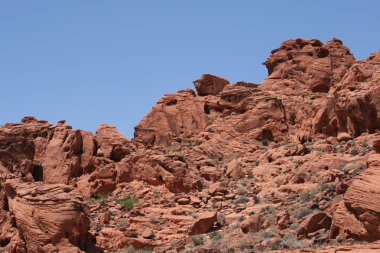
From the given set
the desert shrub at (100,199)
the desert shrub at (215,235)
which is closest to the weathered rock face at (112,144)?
the desert shrub at (100,199)

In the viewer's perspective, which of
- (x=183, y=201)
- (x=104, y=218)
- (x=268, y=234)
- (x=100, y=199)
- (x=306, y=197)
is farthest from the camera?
(x=100, y=199)

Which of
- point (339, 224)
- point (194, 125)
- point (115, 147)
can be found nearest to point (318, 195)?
point (339, 224)

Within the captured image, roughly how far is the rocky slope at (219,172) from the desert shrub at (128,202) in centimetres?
8

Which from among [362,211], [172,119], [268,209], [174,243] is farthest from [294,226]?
[172,119]

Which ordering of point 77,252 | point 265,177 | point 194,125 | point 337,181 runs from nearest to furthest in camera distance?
point 77,252
point 337,181
point 265,177
point 194,125

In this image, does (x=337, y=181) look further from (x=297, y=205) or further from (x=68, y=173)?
(x=68, y=173)

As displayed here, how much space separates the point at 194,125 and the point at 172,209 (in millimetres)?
15096

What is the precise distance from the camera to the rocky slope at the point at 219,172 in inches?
1058

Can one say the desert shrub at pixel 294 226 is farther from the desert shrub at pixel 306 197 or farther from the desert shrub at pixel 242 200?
the desert shrub at pixel 242 200

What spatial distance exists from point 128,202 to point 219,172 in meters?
6.67

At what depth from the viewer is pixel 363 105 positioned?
123 ft

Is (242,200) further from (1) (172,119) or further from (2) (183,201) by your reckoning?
(1) (172,119)

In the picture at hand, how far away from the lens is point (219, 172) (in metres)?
40.3

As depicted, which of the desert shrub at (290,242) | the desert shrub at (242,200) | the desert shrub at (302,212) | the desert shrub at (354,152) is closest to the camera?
the desert shrub at (290,242)
